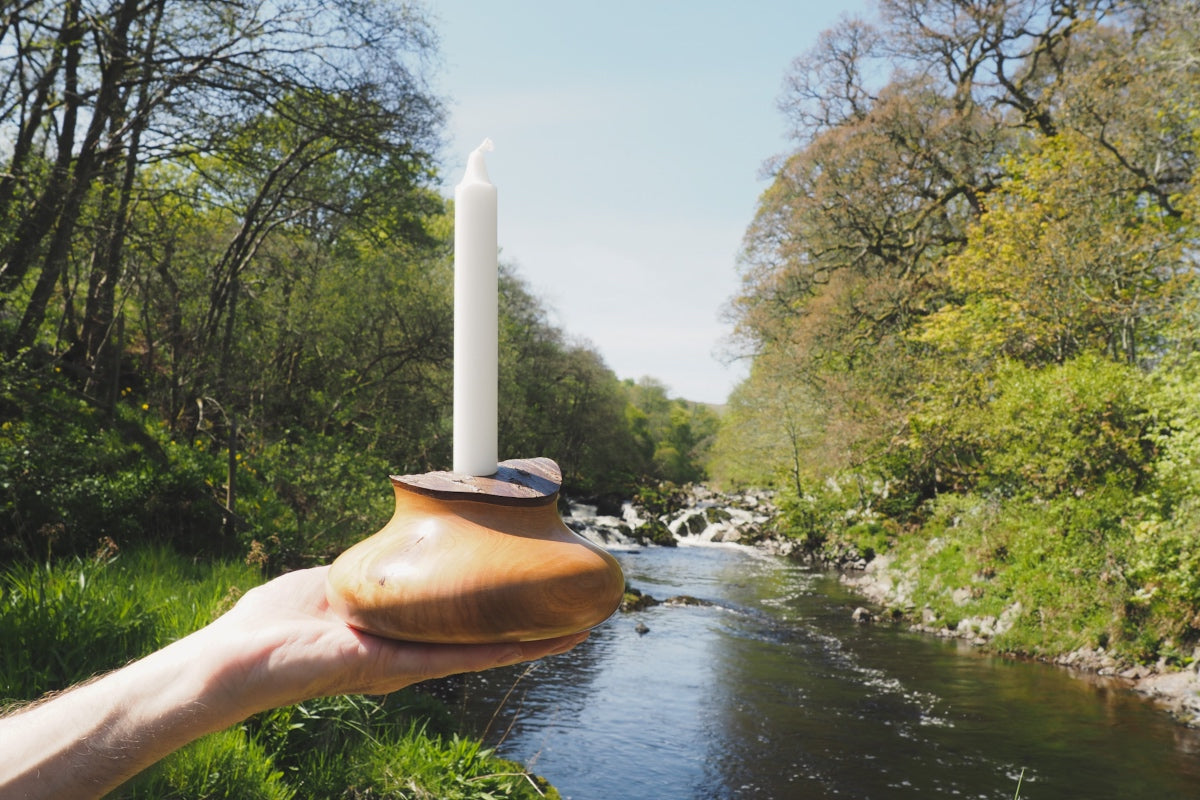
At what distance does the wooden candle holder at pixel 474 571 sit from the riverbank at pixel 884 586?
1102cm

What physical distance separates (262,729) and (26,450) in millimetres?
3737

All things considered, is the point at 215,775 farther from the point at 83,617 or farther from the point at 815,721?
the point at 815,721

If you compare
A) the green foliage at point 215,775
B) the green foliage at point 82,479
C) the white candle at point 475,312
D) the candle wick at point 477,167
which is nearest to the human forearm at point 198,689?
the white candle at point 475,312

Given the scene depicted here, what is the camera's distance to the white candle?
1091 millimetres

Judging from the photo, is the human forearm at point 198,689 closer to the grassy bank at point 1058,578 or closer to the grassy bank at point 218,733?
the grassy bank at point 218,733

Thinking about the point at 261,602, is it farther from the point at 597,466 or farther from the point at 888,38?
the point at 597,466

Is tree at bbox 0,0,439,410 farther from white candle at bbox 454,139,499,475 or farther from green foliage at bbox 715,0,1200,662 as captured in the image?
green foliage at bbox 715,0,1200,662

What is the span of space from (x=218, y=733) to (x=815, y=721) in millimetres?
7218

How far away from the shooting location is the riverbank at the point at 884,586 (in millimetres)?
10312

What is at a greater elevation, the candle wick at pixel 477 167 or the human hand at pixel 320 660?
the candle wick at pixel 477 167

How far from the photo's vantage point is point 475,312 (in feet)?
3.60

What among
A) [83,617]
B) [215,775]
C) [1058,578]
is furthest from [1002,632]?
[83,617]

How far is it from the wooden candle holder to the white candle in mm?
81

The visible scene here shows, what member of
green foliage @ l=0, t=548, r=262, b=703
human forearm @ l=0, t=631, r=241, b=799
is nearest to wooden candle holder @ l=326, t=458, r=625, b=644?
human forearm @ l=0, t=631, r=241, b=799
